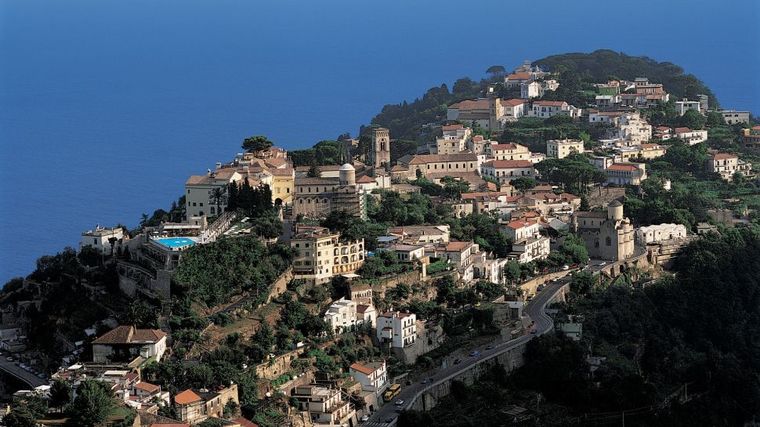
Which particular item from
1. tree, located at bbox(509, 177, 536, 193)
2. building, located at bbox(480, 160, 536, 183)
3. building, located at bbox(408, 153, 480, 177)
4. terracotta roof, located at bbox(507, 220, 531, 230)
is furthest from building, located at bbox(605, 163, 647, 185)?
terracotta roof, located at bbox(507, 220, 531, 230)

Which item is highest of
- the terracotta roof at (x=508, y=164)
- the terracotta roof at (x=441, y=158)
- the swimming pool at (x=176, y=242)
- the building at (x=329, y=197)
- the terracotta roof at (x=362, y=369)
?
the terracotta roof at (x=441, y=158)

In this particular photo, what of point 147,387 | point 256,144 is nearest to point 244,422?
point 147,387

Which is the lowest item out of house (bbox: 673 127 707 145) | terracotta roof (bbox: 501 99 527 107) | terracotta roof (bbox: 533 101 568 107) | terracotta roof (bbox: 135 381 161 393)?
terracotta roof (bbox: 135 381 161 393)

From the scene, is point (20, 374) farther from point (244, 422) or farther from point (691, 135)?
point (691, 135)

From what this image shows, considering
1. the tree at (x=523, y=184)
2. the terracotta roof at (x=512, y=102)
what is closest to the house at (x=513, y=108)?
the terracotta roof at (x=512, y=102)

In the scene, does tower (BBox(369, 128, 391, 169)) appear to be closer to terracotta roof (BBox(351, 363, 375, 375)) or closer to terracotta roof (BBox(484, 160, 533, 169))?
terracotta roof (BBox(484, 160, 533, 169))

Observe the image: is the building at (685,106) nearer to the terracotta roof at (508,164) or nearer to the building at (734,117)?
the building at (734,117)

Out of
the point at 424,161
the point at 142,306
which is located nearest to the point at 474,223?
the point at 424,161
